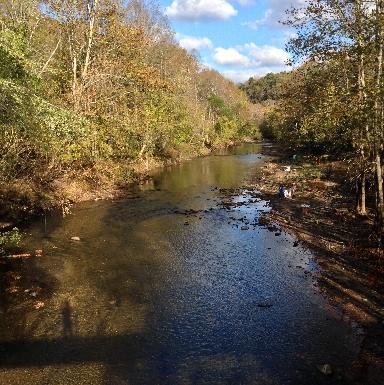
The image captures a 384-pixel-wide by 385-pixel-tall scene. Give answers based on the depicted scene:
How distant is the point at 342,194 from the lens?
114ft

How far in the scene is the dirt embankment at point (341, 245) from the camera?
1407 cm

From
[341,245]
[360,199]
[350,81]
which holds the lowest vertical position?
[341,245]

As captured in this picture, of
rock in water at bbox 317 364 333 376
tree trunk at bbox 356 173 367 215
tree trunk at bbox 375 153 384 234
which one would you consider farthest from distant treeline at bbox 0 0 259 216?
tree trunk at bbox 356 173 367 215

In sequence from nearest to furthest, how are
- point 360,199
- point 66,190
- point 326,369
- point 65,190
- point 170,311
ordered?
point 326,369
point 170,311
point 360,199
point 65,190
point 66,190

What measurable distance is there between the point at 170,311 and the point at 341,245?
436 inches

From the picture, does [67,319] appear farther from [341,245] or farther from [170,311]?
[341,245]

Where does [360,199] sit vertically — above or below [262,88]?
below

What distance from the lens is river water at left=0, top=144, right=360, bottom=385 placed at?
11789 mm

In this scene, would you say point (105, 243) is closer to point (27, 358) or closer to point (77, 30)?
point (27, 358)

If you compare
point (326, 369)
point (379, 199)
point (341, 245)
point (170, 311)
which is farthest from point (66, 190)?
point (326, 369)

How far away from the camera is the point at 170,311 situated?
50.4 ft

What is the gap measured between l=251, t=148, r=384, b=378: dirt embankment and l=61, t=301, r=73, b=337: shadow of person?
8.68 m

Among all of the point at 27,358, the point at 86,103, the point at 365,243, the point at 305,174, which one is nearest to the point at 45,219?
the point at 86,103

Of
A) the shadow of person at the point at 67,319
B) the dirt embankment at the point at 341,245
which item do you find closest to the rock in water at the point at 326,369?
the dirt embankment at the point at 341,245
